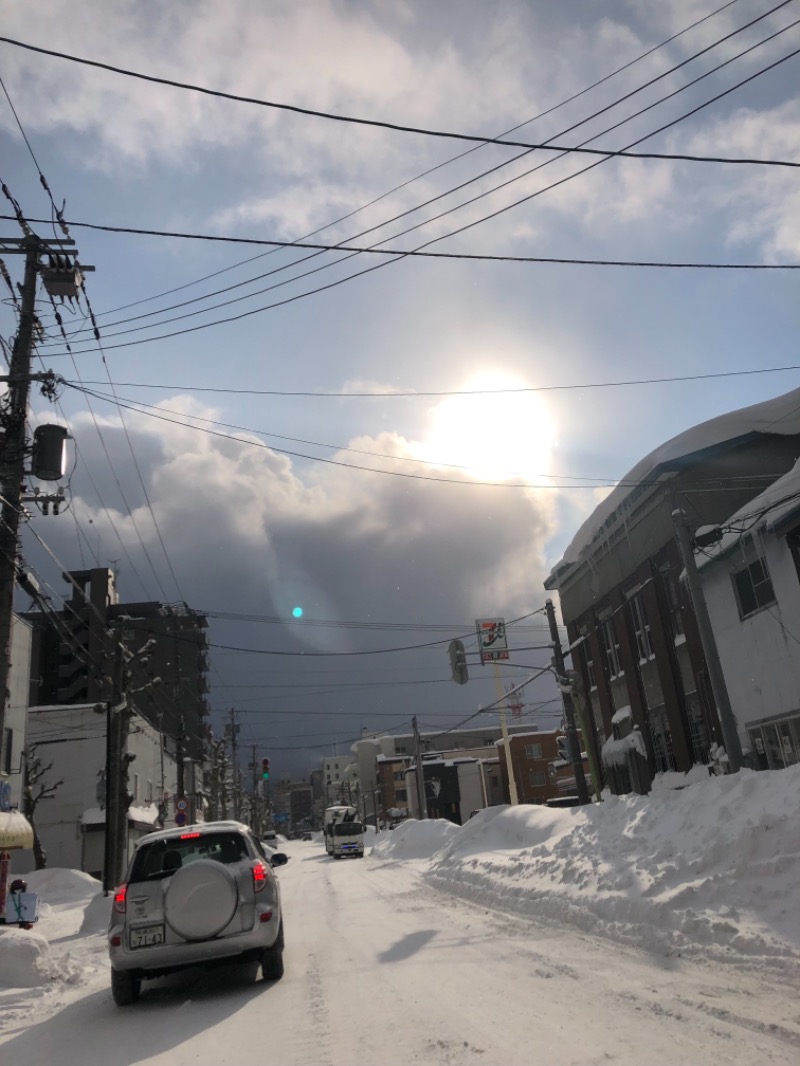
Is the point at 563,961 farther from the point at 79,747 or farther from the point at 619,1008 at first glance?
the point at 79,747

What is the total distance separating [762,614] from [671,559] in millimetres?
6636

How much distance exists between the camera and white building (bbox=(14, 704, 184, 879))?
145 feet

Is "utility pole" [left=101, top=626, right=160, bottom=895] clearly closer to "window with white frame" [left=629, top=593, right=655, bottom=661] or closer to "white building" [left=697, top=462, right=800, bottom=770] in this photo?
"white building" [left=697, top=462, right=800, bottom=770]

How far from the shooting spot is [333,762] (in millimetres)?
196375

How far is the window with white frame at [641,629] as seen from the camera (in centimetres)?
2934

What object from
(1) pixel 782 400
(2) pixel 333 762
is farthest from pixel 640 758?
(2) pixel 333 762

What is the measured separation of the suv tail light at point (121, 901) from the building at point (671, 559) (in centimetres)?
2014

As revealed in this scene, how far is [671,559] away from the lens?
2661cm

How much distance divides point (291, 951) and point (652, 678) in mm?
22012

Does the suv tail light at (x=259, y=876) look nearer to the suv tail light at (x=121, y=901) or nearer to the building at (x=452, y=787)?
the suv tail light at (x=121, y=901)

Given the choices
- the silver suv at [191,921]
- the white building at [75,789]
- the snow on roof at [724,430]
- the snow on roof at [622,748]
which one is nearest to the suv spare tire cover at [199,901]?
the silver suv at [191,921]

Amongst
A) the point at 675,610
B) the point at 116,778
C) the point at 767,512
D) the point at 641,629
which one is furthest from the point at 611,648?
the point at 116,778

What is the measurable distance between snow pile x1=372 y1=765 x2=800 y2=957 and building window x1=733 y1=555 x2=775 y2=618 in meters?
7.75

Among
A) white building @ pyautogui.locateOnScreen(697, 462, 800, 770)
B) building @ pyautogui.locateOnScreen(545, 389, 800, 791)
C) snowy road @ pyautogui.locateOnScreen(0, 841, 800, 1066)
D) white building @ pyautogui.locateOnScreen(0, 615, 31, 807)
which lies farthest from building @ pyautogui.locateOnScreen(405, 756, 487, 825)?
snowy road @ pyautogui.locateOnScreen(0, 841, 800, 1066)
